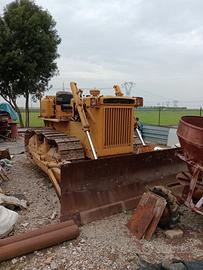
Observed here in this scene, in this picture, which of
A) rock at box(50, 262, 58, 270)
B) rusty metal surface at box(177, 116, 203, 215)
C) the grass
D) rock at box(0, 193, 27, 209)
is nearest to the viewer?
rock at box(50, 262, 58, 270)

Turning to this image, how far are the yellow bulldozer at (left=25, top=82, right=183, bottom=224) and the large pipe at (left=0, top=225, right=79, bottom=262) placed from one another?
0.43 m

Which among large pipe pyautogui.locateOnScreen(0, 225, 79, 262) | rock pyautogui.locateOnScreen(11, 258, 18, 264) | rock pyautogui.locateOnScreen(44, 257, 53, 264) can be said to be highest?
large pipe pyautogui.locateOnScreen(0, 225, 79, 262)

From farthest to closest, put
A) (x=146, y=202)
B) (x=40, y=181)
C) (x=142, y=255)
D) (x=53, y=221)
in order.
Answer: (x=40, y=181) → (x=53, y=221) → (x=146, y=202) → (x=142, y=255)

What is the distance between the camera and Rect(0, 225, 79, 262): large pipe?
382cm

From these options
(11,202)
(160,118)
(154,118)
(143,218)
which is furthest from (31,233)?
(154,118)

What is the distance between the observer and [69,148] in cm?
624

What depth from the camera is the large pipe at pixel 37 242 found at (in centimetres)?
382

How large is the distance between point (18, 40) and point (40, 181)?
42.8ft

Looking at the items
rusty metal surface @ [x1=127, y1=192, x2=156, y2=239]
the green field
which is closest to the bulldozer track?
rusty metal surface @ [x1=127, y1=192, x2=156, y2=239]

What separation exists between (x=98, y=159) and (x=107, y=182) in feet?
1.28

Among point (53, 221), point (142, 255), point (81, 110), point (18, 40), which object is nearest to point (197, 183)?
point (142, 255)

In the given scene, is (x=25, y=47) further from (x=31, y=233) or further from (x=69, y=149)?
(x=31, y=233)

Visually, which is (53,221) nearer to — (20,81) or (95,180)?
(95,180)

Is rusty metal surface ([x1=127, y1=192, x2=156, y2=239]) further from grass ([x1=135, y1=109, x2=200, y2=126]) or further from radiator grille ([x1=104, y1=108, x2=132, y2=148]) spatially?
grass ([x1=135, y1=109, x2=200, y2=126])
